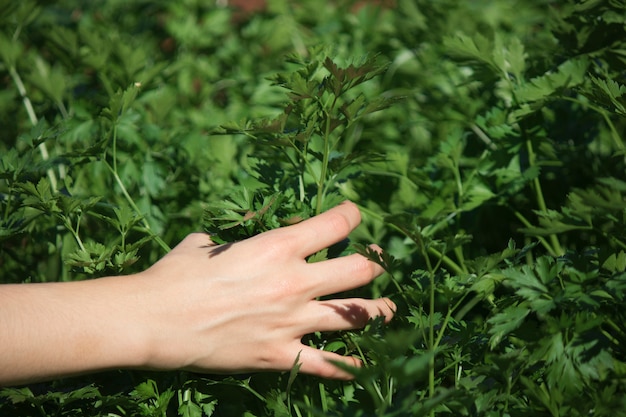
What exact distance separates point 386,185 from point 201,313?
0.67 m

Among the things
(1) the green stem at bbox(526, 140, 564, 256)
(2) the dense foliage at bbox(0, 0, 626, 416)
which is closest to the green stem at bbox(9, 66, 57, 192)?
(2) the dense foliage at bbox(0, 0, 626, 416)

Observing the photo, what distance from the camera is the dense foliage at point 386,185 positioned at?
102cm

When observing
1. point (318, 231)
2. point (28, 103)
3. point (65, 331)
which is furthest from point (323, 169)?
point (28, 103)

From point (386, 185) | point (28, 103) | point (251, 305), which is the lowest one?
point (386, 185)

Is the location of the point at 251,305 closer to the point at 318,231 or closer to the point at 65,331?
the point at 318,231

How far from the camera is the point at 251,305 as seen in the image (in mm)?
1067

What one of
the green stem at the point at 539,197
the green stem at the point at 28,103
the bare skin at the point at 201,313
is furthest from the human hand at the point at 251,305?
the green stem at the point at 28,103

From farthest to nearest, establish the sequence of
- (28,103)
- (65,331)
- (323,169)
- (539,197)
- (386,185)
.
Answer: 1. (28,103)
2. (386,185)
3. (539,197)
4. (323,169)
5. (65,331)

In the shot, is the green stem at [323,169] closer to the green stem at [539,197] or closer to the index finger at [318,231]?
the index finger at [318,231]

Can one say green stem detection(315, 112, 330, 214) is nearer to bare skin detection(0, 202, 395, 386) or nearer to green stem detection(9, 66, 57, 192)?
bare skin detection(0, 202, 395, 386)

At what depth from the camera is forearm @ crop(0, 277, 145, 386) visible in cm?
99

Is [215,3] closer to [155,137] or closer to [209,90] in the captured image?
[209,90]

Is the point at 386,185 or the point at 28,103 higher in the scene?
the point at 28,103

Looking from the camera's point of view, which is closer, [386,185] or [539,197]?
[539,197]
